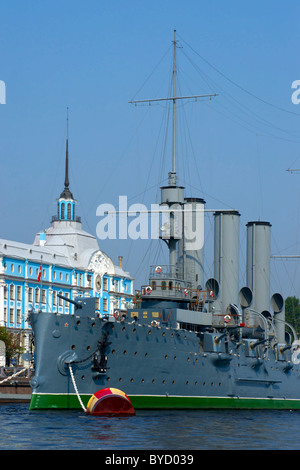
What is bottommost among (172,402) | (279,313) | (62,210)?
(172,402)

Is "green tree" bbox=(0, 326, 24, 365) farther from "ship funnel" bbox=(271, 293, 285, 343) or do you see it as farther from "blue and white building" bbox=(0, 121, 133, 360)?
"ship funnel" bbox=(271, 293, 285, 343)

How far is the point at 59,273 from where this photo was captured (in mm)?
111188

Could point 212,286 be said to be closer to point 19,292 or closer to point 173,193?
point 173,193

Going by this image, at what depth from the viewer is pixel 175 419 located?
44.2 meters

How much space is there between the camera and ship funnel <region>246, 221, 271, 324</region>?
67.7 m

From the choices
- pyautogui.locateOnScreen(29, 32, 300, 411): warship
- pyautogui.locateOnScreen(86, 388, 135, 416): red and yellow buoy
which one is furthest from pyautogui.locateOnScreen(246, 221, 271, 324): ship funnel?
pyautogui.locateOnScreen(86, 388, 135, 416): red and yellow buoy

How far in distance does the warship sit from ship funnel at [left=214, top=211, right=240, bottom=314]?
0.22ft

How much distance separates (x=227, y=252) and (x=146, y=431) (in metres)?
29.2

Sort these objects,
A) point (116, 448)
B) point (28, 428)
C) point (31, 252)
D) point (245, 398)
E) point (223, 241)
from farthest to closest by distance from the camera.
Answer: point (31, 252), point (223, 241), point (245, 398), point (28, 428), point (116, 448)

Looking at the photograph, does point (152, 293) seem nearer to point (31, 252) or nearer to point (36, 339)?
point (36, 339)

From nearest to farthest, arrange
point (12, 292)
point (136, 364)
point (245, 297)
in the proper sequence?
1. point (136, 364)
2. point (245, 297)
3. point (12, 292)

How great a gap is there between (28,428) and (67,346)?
355 inches

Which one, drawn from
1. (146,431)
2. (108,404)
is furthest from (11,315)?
(146,431)
